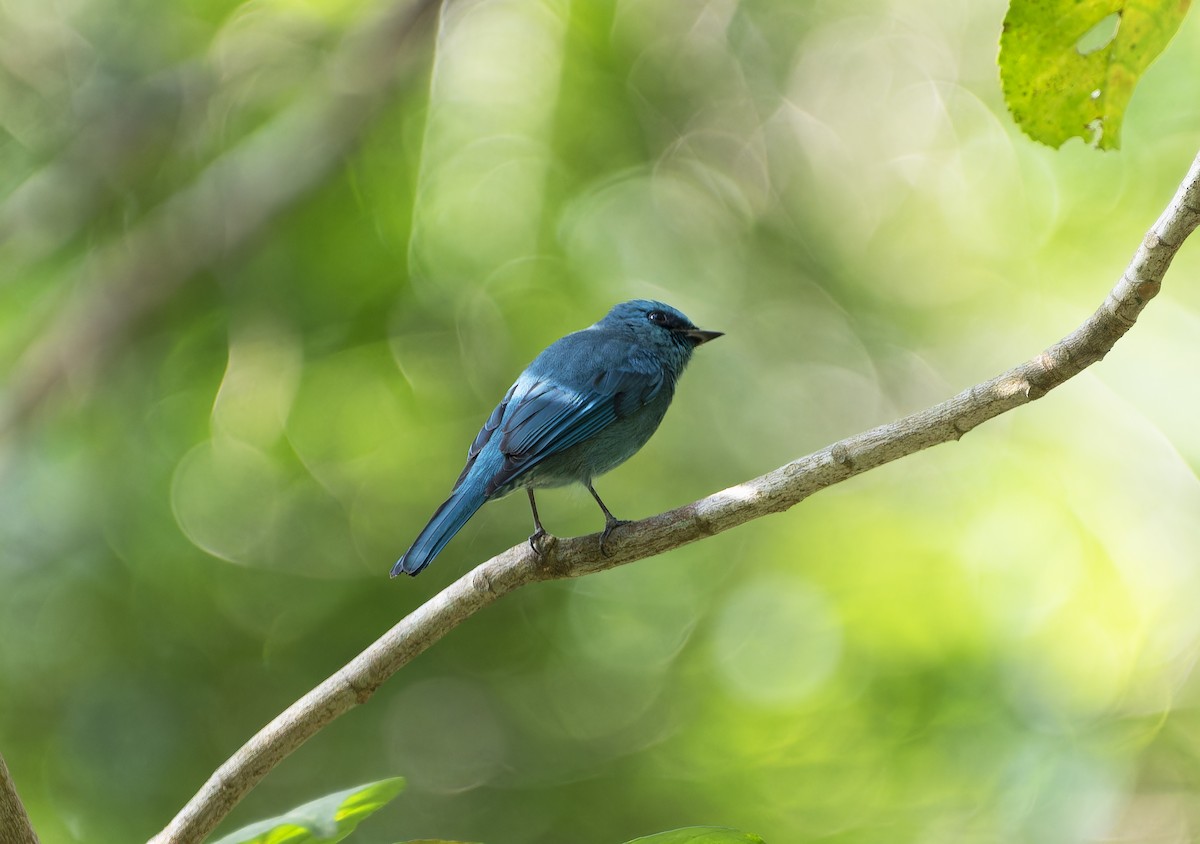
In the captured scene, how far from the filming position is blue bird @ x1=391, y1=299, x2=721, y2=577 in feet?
12.6

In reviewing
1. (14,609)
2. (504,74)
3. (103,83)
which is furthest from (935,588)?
(103,83)

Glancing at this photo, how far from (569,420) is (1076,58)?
244cm

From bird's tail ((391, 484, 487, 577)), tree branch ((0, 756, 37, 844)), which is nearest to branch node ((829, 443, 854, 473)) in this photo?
bird's tail ((391, 484, 487, 577))

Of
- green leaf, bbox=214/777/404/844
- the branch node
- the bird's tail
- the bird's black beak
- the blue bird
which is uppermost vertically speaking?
the bird's black beak

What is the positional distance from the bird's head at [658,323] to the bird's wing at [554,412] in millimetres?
399

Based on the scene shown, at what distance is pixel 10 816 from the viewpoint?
6.41 feet

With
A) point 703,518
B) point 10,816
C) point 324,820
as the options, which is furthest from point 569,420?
point 10,816

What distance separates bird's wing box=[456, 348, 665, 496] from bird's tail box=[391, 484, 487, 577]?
84mm

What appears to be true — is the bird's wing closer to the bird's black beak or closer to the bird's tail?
the bird's tail

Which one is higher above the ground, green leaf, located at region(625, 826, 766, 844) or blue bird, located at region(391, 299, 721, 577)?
blue bird, located at region(391, 299, 721, 577)

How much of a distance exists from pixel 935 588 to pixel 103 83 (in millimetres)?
5707

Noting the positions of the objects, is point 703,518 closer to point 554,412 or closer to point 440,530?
point 440,530

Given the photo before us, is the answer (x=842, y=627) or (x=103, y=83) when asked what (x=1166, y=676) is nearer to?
(x=842, y=627)

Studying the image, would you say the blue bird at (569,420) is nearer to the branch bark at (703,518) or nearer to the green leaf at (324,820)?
the branch bark at (703,518)
